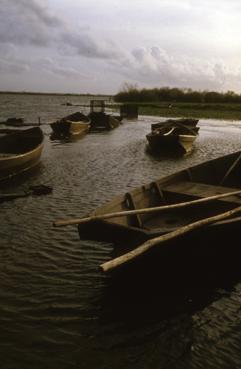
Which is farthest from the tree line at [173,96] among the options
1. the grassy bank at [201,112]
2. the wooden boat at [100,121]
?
the wooden boat at [100,121]

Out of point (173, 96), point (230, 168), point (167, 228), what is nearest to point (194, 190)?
point (230, 168)

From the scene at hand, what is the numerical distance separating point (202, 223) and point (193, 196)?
Answer: 2431 mm

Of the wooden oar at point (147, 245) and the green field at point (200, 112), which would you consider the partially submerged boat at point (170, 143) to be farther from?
the green field at point (200, 112)

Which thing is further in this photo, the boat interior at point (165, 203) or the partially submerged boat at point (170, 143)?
the partially submerged boat at point (170, 143)

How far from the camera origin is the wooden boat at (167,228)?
229 inches

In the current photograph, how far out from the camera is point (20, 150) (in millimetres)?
18938

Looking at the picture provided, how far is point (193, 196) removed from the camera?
28.0 feet

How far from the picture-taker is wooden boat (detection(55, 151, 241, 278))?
5812 millimetres

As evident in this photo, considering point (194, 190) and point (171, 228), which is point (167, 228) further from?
point (194, 190)

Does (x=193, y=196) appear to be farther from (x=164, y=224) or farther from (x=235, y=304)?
(x=235, y=304)

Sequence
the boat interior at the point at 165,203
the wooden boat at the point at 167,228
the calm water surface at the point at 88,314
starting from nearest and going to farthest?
the calm water surface at the point at 88,314 < the wooden boat at the point at 167,228 < the boat interior at the point at 165,203

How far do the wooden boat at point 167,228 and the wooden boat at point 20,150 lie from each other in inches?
288

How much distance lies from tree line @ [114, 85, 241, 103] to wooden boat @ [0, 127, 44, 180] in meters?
66.0

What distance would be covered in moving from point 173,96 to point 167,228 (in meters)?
81.6
